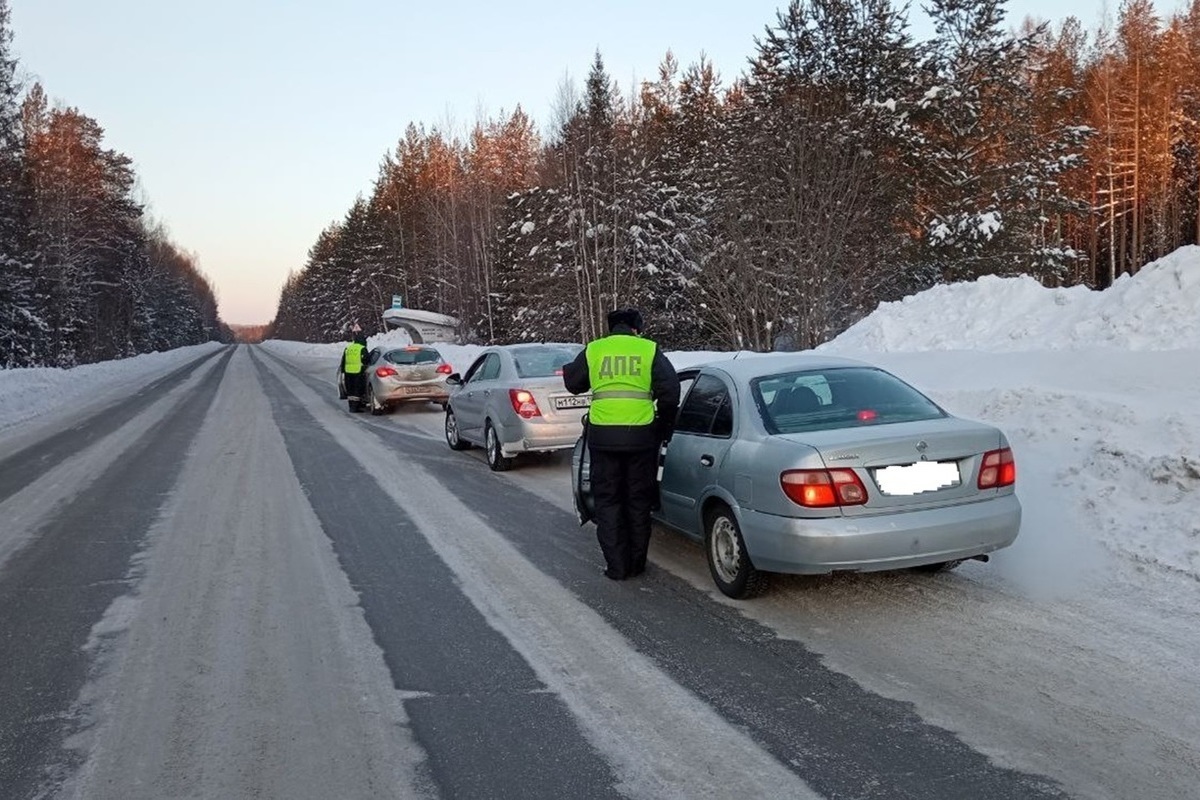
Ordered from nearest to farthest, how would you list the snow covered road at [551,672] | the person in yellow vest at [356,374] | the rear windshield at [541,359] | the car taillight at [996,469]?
1. the snow covered road at [551,672]
2. the car taillight at [996,469]
3. the rear windshield at [541,359]
4. the person in yellow vest at [356,374]

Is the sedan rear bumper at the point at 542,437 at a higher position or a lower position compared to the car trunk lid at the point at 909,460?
lower

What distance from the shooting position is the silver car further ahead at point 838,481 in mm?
4477

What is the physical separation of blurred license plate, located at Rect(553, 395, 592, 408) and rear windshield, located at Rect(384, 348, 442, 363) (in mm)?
8365

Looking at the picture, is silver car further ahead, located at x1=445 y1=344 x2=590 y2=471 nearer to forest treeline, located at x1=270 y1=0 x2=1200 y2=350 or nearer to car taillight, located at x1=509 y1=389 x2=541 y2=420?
car taillight, located at x1=509 y1=389 x2=541 y2=420

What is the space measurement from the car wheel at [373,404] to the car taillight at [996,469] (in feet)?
46.6

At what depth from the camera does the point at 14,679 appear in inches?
161

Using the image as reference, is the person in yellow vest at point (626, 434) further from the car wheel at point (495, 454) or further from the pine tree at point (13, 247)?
the pine tree at point (13, 247)

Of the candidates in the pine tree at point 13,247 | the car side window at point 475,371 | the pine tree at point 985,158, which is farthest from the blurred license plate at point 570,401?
the pine tree at point 13,247

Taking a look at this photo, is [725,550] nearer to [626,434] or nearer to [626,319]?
[626,434]

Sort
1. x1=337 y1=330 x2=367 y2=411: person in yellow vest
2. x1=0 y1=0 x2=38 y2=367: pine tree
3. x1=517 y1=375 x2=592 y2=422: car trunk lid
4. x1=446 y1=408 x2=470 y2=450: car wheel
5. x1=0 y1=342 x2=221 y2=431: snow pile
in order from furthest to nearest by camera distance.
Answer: x1=0 y1=0 x2=38 y2=367: pine tree, x1=0 y1=342 x2=221 y2=431: snow pile, x1=337 y1=330 x2=367 y2=411: person in yellow vest, x1=446 y1=408 x2=470 y2=450: car wheel, x1=517 y1=375 x2=592 y2=422: car trunk lid

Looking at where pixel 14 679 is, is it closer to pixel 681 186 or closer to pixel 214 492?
pixel 214 492

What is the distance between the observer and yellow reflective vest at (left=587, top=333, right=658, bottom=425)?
5.46 meters

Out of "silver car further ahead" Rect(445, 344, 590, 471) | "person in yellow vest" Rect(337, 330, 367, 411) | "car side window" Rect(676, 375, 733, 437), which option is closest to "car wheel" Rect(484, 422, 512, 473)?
"silver car further ahead" Rect(445, 344, 590, 471)

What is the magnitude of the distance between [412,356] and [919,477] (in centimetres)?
1447
